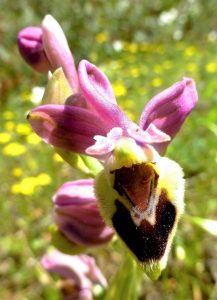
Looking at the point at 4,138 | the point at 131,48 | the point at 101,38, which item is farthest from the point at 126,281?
the point at 101,38

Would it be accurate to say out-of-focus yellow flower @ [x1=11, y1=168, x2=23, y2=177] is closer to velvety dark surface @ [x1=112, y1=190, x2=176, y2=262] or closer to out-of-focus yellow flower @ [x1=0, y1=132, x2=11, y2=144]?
out-of-focus yellow flower @ [x1=0, y1=132, x2=11, y2=144]

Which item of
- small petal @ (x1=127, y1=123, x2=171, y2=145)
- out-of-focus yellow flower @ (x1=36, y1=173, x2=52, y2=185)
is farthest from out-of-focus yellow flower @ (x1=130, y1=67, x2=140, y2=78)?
small petal @ (x1=127, y1=123, x2=171, y2=145)

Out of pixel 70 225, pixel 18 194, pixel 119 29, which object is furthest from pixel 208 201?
pixel 119 29

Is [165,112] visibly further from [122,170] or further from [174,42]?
[174,42]

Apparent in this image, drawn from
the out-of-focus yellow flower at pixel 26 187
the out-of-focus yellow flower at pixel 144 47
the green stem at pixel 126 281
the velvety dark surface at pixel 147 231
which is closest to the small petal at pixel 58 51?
the velvety dark surface at pixel 147 231

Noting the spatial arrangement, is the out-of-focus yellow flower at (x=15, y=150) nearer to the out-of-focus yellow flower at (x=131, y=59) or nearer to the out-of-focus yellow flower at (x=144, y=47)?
the out-of-focus yellow flower at (x=131, y=59)
